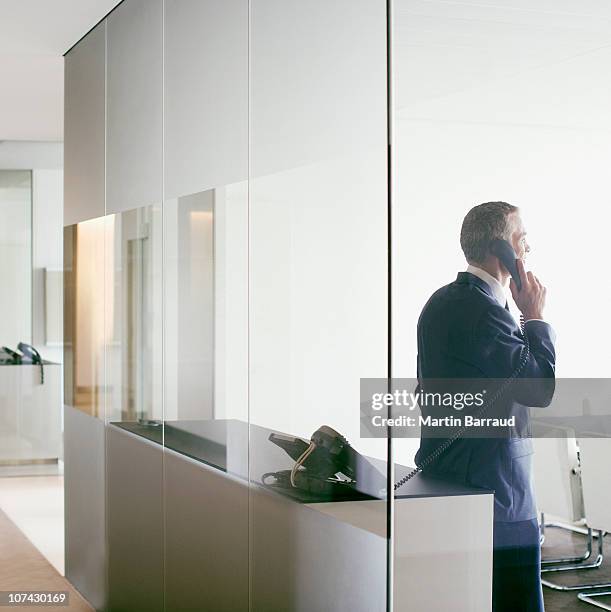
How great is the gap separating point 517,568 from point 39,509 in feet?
18.6

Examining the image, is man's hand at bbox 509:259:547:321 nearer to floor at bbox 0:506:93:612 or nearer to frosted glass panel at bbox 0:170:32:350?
floor at bbox 0:506:93:612

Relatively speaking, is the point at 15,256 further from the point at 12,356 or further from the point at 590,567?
the point at 590,567

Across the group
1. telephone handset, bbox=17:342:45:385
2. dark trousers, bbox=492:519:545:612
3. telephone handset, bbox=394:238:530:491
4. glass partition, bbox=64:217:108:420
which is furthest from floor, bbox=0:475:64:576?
telephone handset, bbox=394:238:530:491

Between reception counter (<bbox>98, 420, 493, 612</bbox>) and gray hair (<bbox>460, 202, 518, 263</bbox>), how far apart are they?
0.51m

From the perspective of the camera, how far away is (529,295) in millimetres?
2143

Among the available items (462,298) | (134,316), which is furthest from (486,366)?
(134,316)

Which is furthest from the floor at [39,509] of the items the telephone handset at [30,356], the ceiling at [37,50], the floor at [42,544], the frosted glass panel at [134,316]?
the ceiling at [37,50]

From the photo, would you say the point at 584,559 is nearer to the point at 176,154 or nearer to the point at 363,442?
the point at 363,442

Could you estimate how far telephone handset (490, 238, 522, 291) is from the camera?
2162 mm

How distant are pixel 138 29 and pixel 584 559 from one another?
118 inches

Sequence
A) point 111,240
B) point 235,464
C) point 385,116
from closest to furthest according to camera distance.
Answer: point 385,116, point 235,464, point 111,240

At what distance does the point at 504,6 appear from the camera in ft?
7.17

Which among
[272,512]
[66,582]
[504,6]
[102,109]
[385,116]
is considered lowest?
[66,582]

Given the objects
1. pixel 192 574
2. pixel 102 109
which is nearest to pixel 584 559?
pixel 192 574
